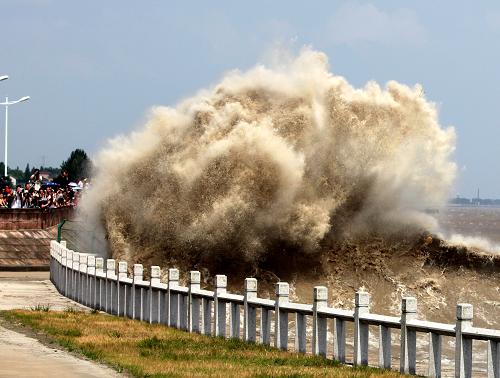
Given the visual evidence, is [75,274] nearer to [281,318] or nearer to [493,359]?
[281,318]

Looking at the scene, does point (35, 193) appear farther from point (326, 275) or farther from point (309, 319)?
point (309, 319)

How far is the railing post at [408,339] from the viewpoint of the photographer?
15.2 metres

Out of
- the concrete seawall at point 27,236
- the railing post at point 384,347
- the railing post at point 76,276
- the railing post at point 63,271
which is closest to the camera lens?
the railing post at point 384,347

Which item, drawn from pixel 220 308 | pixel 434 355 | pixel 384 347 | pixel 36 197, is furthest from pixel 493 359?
pixel 36 197

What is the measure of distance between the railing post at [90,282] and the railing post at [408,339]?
12.7m

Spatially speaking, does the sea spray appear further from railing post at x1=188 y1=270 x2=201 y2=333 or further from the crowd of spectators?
the crowd of spectators

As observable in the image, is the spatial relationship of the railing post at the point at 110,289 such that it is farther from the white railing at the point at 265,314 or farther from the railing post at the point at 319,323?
the railing post at the point at 319,323

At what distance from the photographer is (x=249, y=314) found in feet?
62.5

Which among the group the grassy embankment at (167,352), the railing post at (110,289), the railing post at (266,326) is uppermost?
the railing post at (110,289)

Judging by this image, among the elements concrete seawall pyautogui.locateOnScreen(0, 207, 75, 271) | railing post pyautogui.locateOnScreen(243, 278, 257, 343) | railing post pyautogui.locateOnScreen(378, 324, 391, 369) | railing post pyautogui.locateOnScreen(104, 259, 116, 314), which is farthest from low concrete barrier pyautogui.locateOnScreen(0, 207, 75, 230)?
railing post pyautogui.locateOnScreen(378, 324, 391, 369)

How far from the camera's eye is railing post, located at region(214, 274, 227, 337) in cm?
2003

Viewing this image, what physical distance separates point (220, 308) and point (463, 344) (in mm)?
6461

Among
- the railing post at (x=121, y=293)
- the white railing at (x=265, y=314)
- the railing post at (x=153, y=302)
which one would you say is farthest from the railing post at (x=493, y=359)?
the railing post at (x=121, y=293)

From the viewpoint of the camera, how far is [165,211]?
32469 mm
